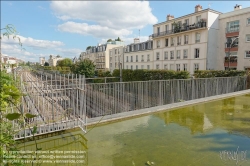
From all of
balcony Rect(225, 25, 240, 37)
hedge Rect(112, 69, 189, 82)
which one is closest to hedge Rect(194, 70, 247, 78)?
hedge Rect(112, 69, 189, 82)

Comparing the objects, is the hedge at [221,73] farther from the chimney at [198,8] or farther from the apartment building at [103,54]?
the apartment building at [103,54]

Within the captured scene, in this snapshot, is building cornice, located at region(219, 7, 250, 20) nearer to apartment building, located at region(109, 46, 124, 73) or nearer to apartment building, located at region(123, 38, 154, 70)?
apartment building, located at region(123, 38, 154, 70)

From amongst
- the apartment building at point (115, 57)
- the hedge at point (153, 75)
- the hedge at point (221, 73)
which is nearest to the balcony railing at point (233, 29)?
the hedge at point (221, 73)

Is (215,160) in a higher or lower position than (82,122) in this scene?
lower

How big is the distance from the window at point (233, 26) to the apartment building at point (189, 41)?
153cm

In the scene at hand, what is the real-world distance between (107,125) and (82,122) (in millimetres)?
1234

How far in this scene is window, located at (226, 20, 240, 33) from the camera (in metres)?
24.3

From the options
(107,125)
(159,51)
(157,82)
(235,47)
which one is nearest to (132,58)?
(159,51)

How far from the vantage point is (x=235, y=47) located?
24469 mm

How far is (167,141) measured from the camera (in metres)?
4.44

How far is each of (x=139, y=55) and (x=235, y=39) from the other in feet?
64.9

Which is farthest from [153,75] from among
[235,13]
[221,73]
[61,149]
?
[61,149]

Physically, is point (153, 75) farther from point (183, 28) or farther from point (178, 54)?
point (183, 28)

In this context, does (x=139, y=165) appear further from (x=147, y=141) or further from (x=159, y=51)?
(x=159, y=51)
